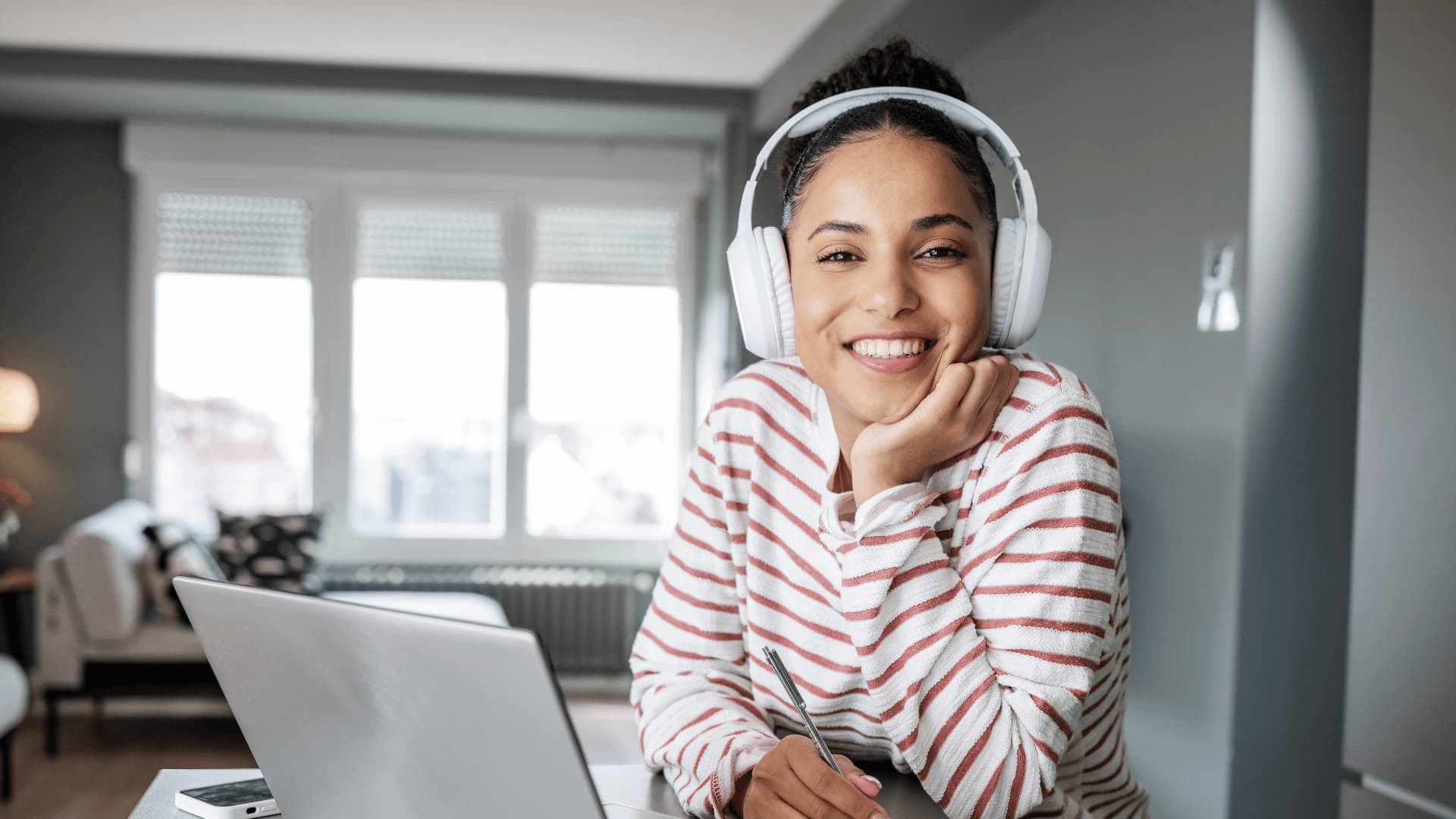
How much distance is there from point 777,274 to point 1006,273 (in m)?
0.18

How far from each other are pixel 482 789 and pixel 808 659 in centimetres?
34

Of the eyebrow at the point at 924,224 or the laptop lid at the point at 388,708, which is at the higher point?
the eyebrow at the point at 924,224

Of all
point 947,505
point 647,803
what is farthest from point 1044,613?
point 647,803

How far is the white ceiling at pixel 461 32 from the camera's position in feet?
11.7

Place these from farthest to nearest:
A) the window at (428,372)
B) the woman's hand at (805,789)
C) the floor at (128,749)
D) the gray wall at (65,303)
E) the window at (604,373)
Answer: the window at (604,373), the window at (428,372), the gray wall at (65,303), the floor at (128,749), the woman's hand at (805,789)

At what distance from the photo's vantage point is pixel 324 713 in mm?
668

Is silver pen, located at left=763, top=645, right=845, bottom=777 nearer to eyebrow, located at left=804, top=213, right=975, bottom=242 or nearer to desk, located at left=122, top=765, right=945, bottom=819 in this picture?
desk, located at left=122, top=765, right=945, bottom=819

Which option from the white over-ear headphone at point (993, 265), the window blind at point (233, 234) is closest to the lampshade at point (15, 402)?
the window blind at point (233, 234)

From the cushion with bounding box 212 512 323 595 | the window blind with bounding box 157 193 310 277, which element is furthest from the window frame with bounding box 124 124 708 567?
the cushion with bounding box 212 512 323 595

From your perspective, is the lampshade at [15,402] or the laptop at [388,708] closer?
the laptop at [388,708]

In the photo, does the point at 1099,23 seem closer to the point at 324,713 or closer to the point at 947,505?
the point at 947,505

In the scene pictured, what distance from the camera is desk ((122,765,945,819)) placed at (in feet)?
2.69

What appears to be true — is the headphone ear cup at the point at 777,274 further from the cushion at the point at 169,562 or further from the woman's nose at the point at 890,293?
the cushion at the point at 169,562

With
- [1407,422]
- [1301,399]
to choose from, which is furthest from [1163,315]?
[1407,422]
